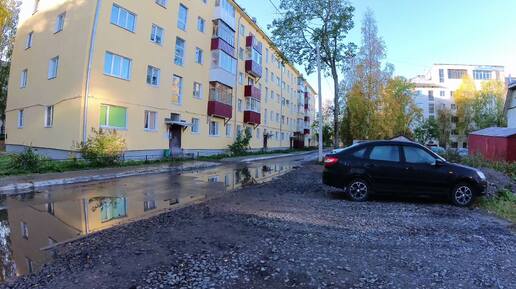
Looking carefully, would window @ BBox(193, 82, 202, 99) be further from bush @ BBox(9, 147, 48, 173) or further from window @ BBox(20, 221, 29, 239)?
window @ BBox(20, 221, 29, 239)

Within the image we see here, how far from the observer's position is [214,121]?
3083 cm

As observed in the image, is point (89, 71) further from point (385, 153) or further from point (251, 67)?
point (251, 67)

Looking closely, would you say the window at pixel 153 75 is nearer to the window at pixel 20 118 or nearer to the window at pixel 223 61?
the window at pixel 223 61

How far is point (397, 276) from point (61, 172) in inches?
577

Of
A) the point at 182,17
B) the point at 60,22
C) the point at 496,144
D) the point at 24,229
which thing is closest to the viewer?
the point at 24,229

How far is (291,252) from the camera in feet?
15.4

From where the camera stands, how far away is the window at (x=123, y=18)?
65.6 feet

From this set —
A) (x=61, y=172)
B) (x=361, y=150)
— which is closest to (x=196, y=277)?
(x=361, y=150)

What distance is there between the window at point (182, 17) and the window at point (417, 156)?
834 inches

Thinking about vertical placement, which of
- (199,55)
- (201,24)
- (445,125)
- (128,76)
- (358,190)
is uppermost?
(201,24)

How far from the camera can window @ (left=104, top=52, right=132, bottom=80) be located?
19.5 metres

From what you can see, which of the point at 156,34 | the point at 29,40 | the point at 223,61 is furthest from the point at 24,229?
the point at 223,61

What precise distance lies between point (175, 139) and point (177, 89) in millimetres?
3696

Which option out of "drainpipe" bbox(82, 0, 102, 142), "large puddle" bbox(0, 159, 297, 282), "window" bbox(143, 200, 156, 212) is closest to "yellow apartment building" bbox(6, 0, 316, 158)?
"drainpipe" bbox(82, 0, 102, 142)
